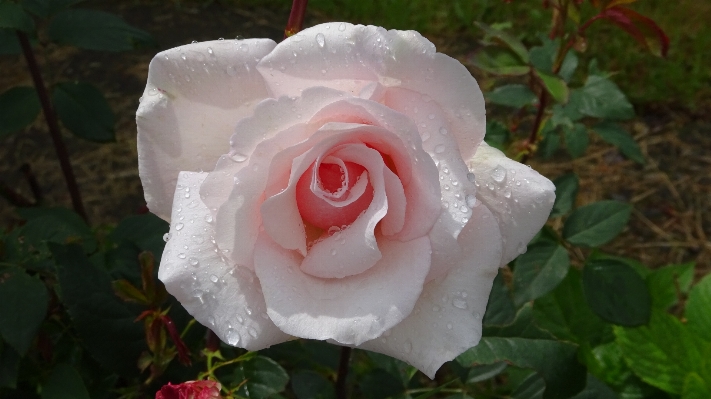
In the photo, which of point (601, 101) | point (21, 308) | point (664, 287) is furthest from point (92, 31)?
point (664, 287)

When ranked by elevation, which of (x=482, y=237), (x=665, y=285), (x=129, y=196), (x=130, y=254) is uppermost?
(x=482, y=237)

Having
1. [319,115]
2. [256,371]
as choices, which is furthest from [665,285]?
[319,115]

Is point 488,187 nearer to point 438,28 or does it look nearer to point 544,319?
point 544,319

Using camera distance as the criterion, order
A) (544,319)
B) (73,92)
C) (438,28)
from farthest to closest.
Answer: (438,28) < (544,319) < (73,92)

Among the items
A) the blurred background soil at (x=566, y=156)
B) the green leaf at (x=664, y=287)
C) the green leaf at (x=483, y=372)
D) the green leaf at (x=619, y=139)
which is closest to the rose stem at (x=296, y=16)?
the green leaf at (x=483, y=372)

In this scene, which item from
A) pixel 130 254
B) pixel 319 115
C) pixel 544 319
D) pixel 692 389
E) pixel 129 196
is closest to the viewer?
pixel 319 115

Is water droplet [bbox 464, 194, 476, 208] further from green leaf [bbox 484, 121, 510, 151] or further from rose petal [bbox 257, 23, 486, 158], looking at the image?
green leaf [bbox 484, 121, 510, 151]

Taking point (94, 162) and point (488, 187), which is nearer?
point (488, 187)
